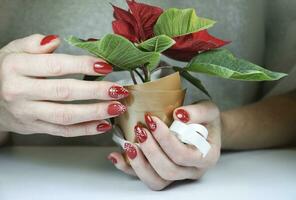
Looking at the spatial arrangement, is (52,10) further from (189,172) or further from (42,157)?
(189,172)

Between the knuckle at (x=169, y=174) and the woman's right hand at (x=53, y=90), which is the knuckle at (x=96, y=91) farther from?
the knuckle at (x=169, y=174)

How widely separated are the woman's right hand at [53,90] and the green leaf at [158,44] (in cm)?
5

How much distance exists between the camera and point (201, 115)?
2.10 feet

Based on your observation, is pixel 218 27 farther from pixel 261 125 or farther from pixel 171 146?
pixel 171 146

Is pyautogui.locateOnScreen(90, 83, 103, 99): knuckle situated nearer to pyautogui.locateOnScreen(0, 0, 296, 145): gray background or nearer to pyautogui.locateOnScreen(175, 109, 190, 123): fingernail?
pyautogui.locateOnScreen(175, 109, 190, 123): fingernail

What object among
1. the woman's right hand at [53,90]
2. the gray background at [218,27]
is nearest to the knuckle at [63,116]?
the woman's right hand at [53,90]

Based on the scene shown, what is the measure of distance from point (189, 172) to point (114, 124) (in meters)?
0.12

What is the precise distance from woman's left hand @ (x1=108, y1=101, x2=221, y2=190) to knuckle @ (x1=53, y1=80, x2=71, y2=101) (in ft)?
0.31

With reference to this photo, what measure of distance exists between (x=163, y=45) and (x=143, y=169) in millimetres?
169

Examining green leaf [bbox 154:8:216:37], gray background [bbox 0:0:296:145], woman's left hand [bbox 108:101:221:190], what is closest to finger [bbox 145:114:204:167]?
woman's left hand [bbox 108:101:221:190]

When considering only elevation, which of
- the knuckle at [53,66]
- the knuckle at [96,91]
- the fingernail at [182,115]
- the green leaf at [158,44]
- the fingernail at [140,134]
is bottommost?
the fingernail at [140,134]

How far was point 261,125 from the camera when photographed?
854 millimetres

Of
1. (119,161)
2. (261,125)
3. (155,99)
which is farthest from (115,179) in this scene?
(261,125)

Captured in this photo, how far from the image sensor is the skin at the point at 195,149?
2.02 ft
